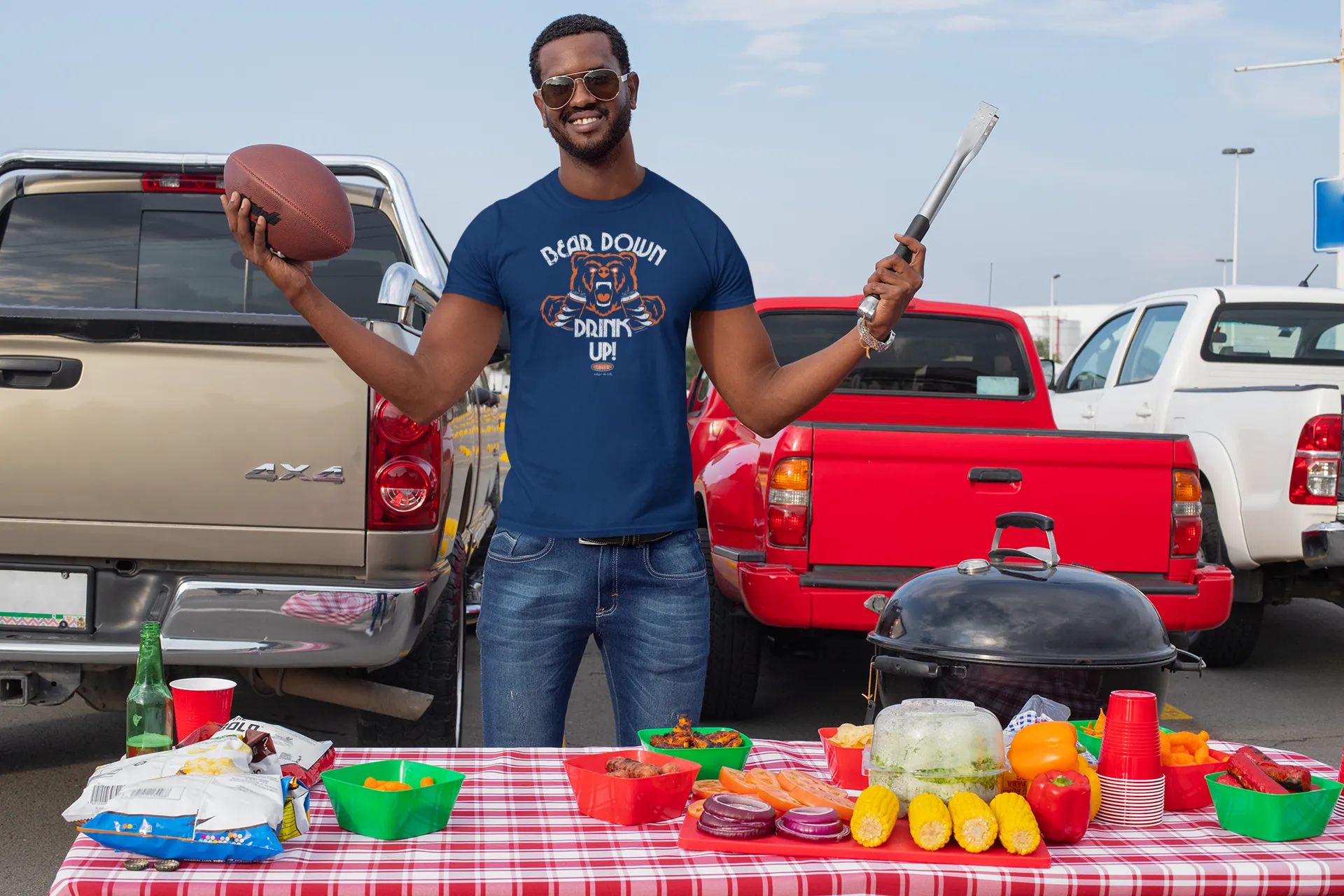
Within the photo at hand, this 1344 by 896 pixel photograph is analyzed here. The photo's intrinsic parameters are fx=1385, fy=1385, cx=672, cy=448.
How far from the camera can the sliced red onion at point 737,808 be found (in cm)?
210

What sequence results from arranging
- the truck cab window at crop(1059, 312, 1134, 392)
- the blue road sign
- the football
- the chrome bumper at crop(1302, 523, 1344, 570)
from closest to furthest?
1. the football
2. the chrome bumper at crop(1302, 523, 1344, 570)
3. the truck cab window at crop(1059, 312, 1134, 392)
4. the blue road sign

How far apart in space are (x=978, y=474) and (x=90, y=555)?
122 inches

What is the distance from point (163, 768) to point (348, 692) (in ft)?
7.01

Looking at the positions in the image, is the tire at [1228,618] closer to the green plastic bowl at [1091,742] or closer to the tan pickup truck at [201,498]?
the tan pickup truck at [201,498]

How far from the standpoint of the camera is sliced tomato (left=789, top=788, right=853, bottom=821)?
7.24ft

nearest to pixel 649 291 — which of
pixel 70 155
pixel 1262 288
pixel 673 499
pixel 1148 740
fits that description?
pixel 673 499

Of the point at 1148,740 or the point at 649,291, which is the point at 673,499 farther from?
the point at 1148,740

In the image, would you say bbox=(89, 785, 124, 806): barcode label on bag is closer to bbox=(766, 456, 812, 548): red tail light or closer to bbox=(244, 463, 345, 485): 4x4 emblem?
bbox=(244, 463, 345, 485): 4x4 emblem

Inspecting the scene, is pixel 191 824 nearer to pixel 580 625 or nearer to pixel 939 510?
pixel 580 625

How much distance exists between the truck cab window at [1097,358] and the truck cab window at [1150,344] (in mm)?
197

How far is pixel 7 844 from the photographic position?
441 centimetres

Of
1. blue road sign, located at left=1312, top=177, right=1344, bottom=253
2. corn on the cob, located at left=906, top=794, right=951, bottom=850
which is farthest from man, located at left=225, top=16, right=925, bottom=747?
blue road sign, located at left=1312, top=177, right=1344, bottom=253

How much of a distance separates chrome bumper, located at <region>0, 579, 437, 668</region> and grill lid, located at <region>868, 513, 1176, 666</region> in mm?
1483

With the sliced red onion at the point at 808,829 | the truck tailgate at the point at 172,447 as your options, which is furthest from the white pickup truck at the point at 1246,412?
the sliced red onion at the point at 808,829
